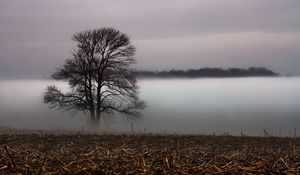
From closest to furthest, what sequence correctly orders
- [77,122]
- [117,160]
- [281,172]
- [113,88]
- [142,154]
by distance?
[281,172] → [117,160] → [142,154] → [113,88] → [77,122]

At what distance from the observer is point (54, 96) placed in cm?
5178

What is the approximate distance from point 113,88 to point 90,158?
45.4 m

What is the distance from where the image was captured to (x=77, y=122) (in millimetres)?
60250

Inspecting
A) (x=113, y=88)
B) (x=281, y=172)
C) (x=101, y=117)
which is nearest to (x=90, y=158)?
(x=281, y=172)

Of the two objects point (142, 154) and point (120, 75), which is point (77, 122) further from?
point (142, 154)

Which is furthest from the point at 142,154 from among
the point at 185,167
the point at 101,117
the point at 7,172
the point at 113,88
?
the point at 101,117

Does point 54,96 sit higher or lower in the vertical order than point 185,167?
higher

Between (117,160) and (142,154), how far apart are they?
0.55m

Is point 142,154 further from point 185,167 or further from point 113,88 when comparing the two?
point 113,88

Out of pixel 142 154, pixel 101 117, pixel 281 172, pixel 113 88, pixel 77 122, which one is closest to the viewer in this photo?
pixel 281 172

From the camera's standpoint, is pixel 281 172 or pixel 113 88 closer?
pixel 281 172

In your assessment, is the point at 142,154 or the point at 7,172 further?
the point at 142,154

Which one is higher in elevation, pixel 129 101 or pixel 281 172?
pixel 129 101

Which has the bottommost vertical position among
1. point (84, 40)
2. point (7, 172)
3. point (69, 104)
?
point (7, 172)
